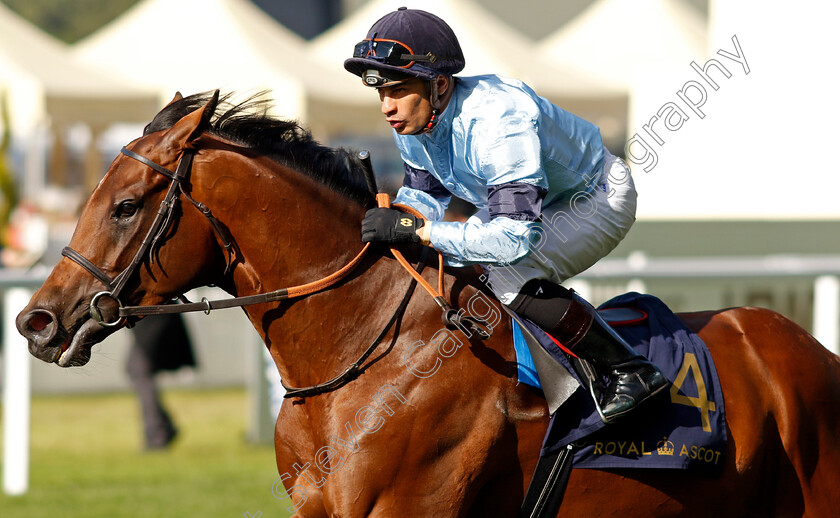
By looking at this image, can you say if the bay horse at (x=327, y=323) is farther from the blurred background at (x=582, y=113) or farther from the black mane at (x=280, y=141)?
the blurred background at (x=582, y=113)

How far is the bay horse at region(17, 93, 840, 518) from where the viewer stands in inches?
104

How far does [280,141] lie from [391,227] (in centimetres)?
47

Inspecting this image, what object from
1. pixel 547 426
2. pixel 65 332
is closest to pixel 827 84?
pixel 547 426

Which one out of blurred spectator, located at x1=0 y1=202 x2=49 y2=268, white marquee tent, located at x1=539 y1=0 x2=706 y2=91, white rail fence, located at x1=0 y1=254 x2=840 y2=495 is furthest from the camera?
white marquee tent, located at x1=539 y1=0 x2=706 y2=91

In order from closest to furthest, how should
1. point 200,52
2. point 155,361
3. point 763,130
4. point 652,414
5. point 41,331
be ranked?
point 41,331
point 652,414
point 155,361
point 763,130
point 200,52

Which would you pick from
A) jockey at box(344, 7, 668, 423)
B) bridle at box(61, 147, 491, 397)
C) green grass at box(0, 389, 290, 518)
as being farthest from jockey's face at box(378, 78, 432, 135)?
green grass at box(0, 389, 290, 518)

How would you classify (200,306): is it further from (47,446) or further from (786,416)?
(47,446)

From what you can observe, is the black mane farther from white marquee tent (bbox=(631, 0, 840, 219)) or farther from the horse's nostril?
white marquee tent (bbox=(631, 0, 840, 219))

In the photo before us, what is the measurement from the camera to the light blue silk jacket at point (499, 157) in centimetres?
264

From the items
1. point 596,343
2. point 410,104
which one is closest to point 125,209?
A: point 410,104

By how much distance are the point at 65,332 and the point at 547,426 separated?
1.39 meters

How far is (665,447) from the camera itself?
115 inches

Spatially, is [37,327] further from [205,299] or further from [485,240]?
[485,240]

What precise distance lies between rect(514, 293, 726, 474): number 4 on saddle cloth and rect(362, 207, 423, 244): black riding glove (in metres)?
0.41
